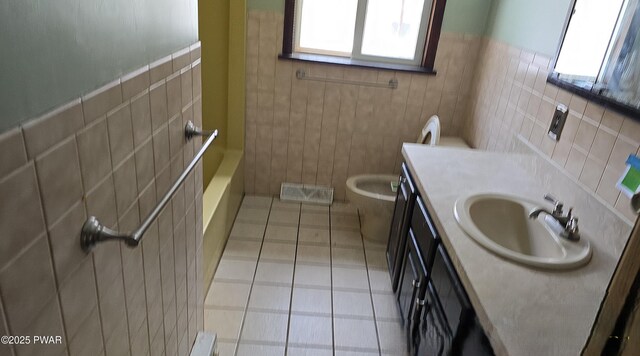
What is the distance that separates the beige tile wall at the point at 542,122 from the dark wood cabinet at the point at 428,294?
0.57 meters

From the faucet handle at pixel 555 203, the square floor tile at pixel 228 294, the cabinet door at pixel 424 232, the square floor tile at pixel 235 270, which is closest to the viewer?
the faucet handle at pixel 555 203

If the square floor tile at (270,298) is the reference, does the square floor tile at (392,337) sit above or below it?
above

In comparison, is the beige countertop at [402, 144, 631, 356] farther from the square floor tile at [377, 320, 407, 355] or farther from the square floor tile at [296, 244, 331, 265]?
the square floor tile at [296, 244, 331, 265]

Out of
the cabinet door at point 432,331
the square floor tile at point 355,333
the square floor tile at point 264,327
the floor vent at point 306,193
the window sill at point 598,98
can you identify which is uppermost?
the window sill at point 598,98

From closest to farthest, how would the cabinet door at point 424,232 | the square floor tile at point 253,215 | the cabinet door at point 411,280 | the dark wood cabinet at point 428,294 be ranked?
the dark wood cabinet at point 428,294 → the cabinet door at point 424,232 → the cabinet door at point 411,280 → the square floor tile at point 253,215

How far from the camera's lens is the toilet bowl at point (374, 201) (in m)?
2.62

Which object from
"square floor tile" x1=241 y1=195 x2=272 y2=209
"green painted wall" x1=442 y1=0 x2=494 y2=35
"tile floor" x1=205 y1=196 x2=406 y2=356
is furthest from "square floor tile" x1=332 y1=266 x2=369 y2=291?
"green painted wall" x1=442 y1=0 x2=494 y2=35

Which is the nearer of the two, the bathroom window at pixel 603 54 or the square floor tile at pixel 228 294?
the bathroom window at pixel 603 54

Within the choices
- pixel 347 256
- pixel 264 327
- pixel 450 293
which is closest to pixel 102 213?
pixel 450 293

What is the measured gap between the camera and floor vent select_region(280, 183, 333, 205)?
315 cm

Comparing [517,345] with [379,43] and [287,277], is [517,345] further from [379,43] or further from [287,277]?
[379,43]

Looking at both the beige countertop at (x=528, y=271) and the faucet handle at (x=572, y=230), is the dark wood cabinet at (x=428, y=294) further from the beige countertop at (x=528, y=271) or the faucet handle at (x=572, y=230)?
the faucet handle at (x=572, y=230)

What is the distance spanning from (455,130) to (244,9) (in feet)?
5.21

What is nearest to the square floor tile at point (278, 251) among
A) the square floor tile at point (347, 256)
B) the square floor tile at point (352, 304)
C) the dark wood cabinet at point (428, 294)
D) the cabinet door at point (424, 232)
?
the square floor tile at point (347, 256)
